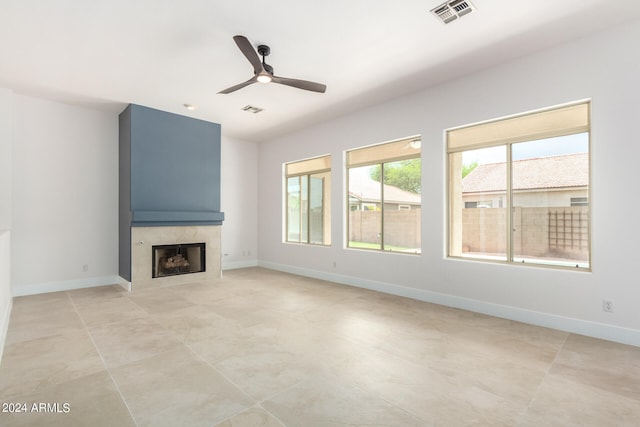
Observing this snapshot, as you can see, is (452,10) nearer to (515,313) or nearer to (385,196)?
(385,196)

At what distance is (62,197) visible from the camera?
5.77 m

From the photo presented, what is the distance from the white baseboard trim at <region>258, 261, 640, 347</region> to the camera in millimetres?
3406

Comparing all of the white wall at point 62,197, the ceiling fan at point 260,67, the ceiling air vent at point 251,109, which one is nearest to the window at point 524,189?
the ceiling fan at point 260,67

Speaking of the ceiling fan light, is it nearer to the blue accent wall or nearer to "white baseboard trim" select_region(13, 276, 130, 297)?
the blue accent wall

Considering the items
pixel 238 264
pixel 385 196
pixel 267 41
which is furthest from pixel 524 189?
pixel 238 264

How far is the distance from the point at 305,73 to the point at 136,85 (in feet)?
8.73

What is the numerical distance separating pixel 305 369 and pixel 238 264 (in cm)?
573

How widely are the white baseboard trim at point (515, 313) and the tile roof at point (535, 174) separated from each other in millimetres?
1584

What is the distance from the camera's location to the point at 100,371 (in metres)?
2.73

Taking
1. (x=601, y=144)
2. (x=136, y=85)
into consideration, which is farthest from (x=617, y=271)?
(x=136, y=85)

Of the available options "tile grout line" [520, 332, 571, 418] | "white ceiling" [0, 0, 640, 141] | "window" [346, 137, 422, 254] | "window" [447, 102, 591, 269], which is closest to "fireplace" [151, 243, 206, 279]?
"white ceiling" [0, 0, 640, 141]

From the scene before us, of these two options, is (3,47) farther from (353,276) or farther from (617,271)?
(617,271)

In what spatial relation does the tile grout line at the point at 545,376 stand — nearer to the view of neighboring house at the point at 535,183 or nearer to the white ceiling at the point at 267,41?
the view of neighboring house at the point at 535,183

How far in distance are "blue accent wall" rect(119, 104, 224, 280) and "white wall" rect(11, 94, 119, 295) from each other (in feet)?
0.93
